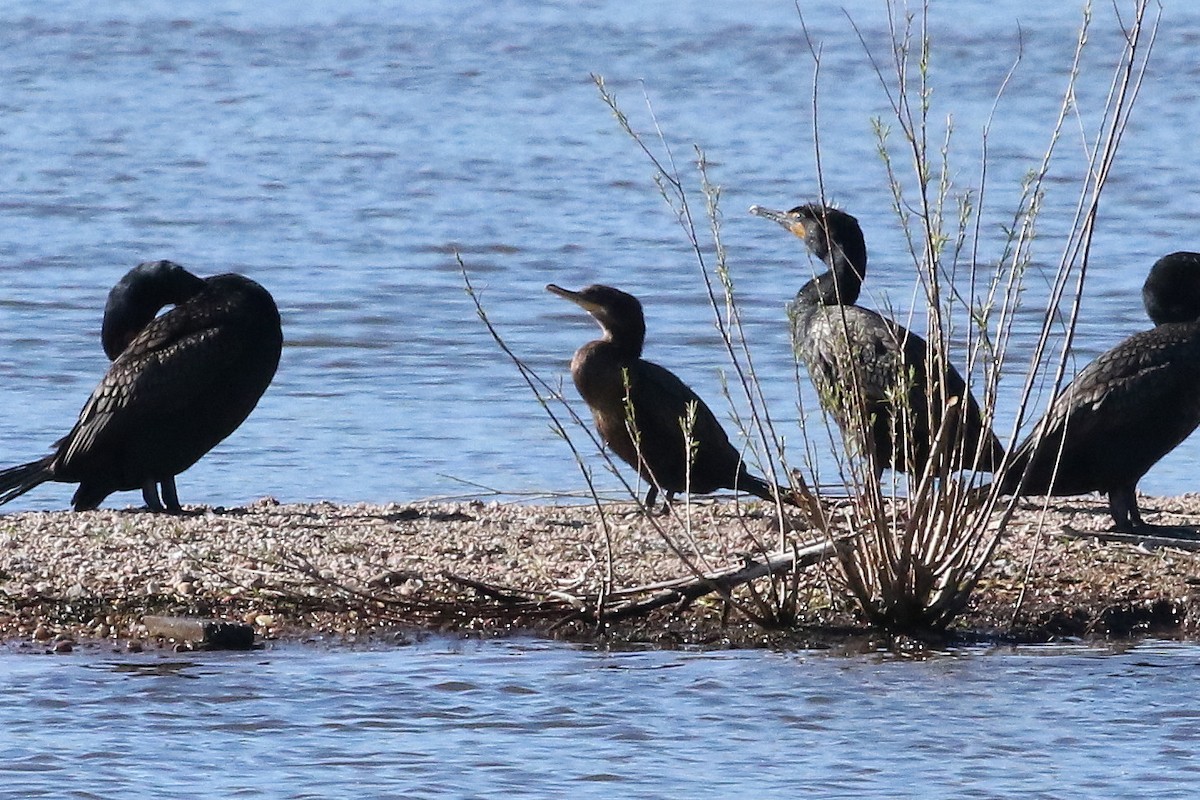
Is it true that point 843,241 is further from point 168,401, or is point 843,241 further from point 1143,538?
point 168,401

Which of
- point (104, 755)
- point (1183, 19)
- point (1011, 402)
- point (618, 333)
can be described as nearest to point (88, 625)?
point (104, 755)

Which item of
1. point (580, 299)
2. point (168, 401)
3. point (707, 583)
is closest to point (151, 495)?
point (168, 401)

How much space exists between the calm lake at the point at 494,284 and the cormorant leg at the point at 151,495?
0.78 meters

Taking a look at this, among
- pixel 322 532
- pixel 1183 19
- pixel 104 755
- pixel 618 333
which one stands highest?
pixel 1183 19

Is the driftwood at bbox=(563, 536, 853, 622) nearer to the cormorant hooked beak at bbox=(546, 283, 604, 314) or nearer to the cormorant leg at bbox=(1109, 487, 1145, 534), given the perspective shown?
the cormorant leg at bbox=(1109, 487, 1145, 534)

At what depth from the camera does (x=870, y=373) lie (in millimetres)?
8898

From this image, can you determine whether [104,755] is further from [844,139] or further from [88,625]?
[844,139]

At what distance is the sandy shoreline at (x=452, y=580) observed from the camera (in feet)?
23.1

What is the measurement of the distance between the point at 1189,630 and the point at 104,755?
128 inches

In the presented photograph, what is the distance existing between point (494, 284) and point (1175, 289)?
7714 mm

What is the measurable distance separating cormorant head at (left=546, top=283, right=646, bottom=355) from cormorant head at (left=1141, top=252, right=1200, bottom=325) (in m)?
1.95

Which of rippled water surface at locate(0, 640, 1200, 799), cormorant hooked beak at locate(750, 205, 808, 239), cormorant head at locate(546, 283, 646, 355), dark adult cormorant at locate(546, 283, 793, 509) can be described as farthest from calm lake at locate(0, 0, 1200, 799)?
cormorant hooked beak at locate(750, 205, 808, 239)

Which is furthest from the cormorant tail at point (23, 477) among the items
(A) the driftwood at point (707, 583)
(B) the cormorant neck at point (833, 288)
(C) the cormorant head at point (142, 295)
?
(B) the cormorant neck at point (833, 288)

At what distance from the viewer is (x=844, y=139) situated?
2353cm
